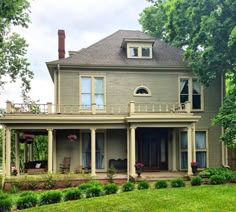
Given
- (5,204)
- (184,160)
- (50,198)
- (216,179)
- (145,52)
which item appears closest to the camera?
(5,204)

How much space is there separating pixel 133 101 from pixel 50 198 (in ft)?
28.0

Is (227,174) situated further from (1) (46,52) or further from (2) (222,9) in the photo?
(1) (46,52)

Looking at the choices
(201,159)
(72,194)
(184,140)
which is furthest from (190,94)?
(72,194)

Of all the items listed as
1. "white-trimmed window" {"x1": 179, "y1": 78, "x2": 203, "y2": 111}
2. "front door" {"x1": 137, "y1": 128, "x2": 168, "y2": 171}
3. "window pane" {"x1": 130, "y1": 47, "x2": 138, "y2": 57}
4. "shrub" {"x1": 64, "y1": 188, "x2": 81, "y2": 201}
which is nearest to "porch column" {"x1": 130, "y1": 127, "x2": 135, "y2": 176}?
"front door" {"x1": 137, "y1": 128, "x2": 168, "y2": 171}

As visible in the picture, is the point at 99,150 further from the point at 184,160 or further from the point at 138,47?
the point at 138,47

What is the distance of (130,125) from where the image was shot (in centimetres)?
1767

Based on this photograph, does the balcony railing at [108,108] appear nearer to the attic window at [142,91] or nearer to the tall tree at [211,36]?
the attic window at [142,91]

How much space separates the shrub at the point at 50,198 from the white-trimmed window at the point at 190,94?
11.2 meters

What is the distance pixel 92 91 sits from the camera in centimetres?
1986

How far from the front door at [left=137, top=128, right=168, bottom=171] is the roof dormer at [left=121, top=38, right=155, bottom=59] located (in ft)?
15.1

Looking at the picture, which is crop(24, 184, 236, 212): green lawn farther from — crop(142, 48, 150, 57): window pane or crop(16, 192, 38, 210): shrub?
crop(142, 48, 150, 57): window pane

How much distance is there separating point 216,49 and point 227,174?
21.5ft

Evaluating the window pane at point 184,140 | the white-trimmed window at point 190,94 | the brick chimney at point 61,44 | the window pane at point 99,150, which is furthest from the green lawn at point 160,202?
the brick chimney at point 61,44

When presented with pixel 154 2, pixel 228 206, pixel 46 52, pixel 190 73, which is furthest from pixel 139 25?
pixel 228 206
